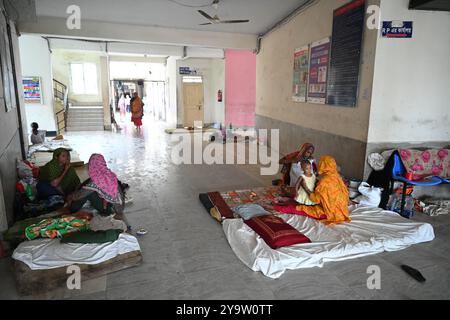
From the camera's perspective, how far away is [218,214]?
3.76 m

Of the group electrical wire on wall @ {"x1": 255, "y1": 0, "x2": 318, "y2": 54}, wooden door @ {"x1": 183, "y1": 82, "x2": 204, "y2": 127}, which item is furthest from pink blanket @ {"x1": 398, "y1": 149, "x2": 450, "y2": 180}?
wooden door @ {"x1": 183, "y1": 82, "x2": 204, "y2": 127}

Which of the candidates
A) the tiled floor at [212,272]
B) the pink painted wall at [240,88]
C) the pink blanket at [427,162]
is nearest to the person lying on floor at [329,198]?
the tiled floor at [212,272]

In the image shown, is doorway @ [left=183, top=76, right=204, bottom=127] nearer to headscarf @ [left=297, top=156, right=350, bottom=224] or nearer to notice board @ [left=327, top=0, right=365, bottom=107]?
notice board @ [left=327, top=0, right=365, bottom=107]

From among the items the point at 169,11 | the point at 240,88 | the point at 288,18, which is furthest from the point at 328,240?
the point at 240,88

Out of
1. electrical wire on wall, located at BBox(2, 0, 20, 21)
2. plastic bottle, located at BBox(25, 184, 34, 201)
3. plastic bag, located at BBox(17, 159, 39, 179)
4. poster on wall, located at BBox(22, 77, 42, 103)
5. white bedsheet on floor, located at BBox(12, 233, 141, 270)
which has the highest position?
electrical wire on wall, located at BBox(2, 0, 20, 21)

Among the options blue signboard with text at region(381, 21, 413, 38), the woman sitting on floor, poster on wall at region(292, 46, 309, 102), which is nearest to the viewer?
blue signboard with text at region(381, 21, 413, 38)

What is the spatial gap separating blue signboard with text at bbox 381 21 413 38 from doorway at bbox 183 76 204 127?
989cm

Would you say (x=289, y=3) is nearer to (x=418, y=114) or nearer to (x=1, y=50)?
(x=418, y=114)

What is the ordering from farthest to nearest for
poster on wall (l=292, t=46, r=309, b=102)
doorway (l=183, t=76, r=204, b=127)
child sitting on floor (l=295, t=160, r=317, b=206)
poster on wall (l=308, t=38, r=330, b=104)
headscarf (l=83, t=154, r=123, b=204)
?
doorway (l=183, t=76, r=204, b=127) → poster on wall (l=292, t=46, r=309, b=102) → poster on wall (l=308, t=38, r=330, b=104) → child sitting on floor (l=295, t=160, r=317, b=206) → headscarf (l=83, t=154, r=123, b=204)

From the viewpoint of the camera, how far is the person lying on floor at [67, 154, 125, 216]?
10.9 feet

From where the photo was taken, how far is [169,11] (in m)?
6.57

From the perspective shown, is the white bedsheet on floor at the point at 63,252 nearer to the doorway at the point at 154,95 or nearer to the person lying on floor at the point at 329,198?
the person lying on floor at the point at 329,198
